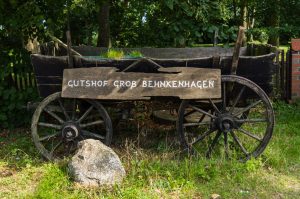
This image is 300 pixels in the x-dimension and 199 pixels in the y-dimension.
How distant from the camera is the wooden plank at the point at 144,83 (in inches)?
170

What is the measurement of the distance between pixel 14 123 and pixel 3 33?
4.49 feet

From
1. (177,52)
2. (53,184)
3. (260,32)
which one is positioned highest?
(260,32)

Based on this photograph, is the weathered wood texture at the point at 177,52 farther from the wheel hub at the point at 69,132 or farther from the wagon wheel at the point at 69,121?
the wheel hub at the point at 69,132

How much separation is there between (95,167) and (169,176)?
778 millimetres

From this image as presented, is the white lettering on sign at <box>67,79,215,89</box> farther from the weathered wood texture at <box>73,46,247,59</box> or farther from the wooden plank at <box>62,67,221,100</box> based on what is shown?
the weathered wood texture at <box>73,46,247,59</box>

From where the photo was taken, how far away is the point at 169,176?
13.8ft

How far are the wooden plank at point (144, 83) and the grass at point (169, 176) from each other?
725 millimetres

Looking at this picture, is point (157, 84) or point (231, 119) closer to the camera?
point (157, 84)

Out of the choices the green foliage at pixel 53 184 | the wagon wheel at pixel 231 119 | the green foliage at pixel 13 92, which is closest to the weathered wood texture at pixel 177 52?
the green foliage at pixel 13 92

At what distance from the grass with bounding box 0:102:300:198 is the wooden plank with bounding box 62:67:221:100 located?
72 centimetres

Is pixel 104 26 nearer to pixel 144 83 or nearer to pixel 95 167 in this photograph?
pixel 144 83

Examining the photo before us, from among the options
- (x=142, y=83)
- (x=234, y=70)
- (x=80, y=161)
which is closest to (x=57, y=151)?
(x=80, y=161)

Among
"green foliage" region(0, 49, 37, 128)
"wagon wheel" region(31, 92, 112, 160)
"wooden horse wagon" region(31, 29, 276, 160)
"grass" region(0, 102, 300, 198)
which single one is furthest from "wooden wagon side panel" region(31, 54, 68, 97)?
"green foliage" region(0, 49, 37, 128)

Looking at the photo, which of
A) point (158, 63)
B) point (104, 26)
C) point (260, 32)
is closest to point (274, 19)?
point (260, 32)
